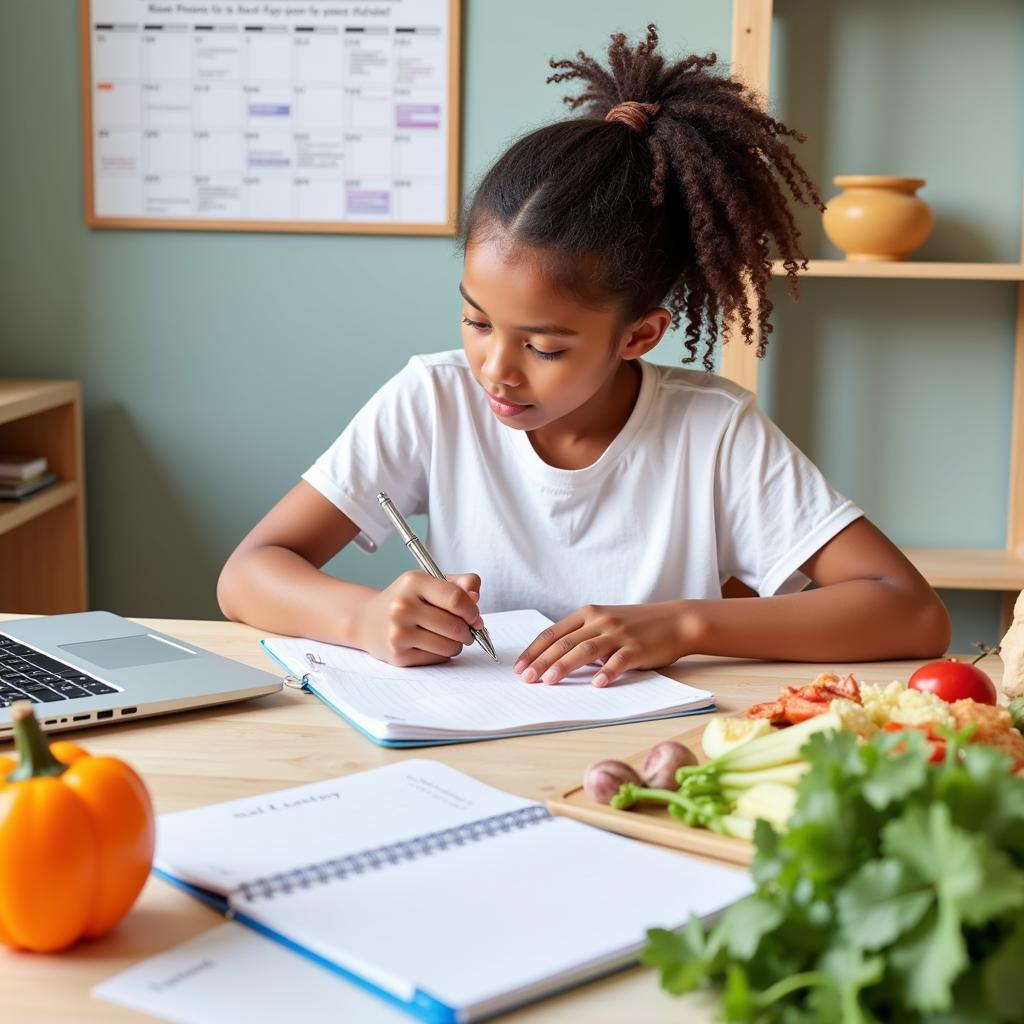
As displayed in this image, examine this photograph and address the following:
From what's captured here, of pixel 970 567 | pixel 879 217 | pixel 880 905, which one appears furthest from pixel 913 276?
pixel 880 905

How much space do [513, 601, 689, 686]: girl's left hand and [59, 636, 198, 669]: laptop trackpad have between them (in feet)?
0.98

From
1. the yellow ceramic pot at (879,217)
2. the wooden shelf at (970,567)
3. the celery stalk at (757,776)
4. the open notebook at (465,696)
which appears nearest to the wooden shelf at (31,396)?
the open notebook at (465,696)

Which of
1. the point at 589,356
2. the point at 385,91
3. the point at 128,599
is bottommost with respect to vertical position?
the point at 128,599

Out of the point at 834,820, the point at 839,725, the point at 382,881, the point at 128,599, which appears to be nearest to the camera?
the point at 834,820

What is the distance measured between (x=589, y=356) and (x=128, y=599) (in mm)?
1765

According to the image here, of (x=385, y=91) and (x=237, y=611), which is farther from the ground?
(x=385, y=91)

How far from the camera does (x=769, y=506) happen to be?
5.28ft

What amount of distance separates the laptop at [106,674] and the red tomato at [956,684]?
0.52 meters

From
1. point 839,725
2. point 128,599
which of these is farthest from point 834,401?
point 839,725

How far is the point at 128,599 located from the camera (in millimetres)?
2938

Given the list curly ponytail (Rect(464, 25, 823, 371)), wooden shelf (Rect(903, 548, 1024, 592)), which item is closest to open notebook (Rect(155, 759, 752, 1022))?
curly ponytail (Rect(464, 25, 823, 371))

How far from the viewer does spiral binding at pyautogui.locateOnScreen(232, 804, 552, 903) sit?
0.71 metres

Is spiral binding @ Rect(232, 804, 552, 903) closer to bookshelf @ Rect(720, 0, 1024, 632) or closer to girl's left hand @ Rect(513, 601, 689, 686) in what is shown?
girl's left hand @ Rect(513, 601, 689, 686)

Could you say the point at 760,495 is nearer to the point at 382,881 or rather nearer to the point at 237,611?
the point at 237,611
